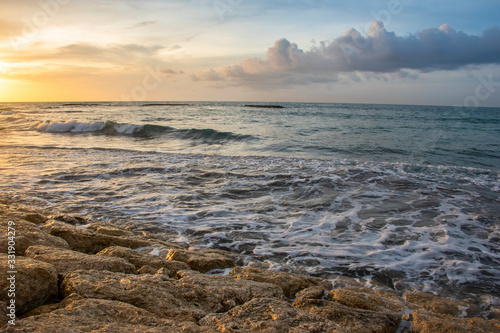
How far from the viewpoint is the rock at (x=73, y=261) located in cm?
307

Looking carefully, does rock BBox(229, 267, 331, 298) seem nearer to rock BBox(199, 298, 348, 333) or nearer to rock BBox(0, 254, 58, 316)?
rock BBox(199, 298, 348, 333)

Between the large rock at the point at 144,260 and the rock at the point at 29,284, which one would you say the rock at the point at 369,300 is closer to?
the large rock at the point at 144,260

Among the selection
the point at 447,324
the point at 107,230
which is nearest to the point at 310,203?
the point at 107,230

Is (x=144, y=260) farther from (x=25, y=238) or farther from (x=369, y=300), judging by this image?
(x=369, y=300)

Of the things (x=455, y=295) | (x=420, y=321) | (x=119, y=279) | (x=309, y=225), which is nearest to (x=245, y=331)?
(x=119, y=279)

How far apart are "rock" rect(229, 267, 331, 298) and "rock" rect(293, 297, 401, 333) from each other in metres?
0.44

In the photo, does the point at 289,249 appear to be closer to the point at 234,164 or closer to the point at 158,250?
the point at 158,250

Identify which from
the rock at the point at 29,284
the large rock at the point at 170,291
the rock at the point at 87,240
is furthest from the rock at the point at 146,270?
the rock at the point at 87,240

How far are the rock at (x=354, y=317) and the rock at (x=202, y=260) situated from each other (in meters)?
1.41

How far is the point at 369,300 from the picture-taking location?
3.15 m

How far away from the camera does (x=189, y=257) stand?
13.1 feet

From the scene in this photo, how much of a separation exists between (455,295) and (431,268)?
0.63 metres

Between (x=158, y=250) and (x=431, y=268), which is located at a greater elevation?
(x=158, y=250)

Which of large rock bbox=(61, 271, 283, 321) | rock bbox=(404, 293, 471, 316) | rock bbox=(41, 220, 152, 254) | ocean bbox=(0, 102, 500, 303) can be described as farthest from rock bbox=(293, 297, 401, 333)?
rock bbox=(41, 220, 152, 254)
